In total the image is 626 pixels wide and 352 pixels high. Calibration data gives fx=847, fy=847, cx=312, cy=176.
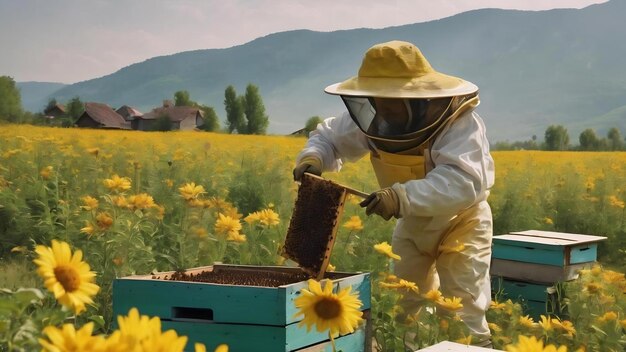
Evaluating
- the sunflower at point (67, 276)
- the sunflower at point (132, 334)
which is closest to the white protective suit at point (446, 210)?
the sunflower at point (67, 276)

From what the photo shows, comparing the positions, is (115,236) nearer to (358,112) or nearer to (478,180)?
(358,112)

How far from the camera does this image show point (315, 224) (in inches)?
155

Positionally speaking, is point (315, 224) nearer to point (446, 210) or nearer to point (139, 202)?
point (446, 210)

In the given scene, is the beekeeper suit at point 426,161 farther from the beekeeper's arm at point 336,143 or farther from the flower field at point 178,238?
the flower field at point 178,238

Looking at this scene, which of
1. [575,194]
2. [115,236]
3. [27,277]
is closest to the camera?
[115,236]

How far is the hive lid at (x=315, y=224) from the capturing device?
12.5 feet

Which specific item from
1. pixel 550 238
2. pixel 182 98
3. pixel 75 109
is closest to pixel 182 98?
pixel 182 98

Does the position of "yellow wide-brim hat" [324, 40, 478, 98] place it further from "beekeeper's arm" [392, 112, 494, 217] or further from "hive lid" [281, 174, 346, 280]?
"hive lid" [281, 174, 346, 280]

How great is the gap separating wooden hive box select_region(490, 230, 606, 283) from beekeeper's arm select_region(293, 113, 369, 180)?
1.76m

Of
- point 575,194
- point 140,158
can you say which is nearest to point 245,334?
point 140,158

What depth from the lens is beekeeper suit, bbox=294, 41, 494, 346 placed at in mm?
4180

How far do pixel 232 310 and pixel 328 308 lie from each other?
1.13 m

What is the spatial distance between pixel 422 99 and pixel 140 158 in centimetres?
500

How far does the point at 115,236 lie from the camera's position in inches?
197
